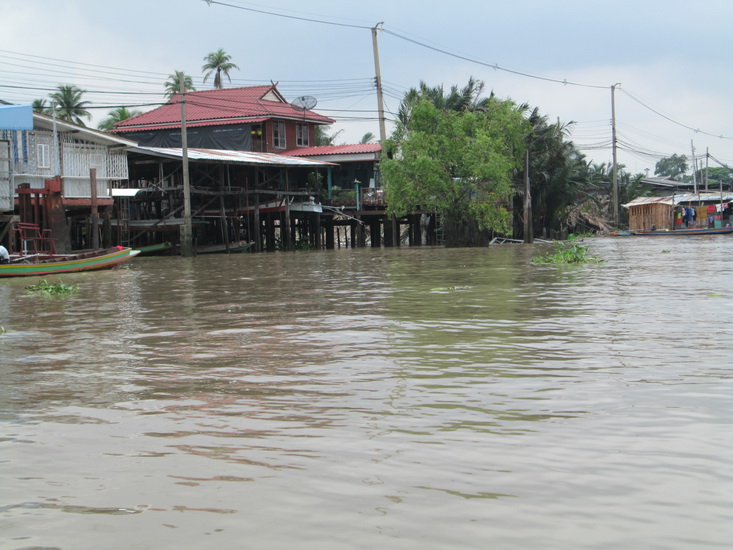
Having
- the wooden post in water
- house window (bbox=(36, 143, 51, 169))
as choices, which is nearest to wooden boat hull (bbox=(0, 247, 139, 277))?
the wooden post in water

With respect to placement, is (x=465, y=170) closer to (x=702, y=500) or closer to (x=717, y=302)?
(x=717, y=302)

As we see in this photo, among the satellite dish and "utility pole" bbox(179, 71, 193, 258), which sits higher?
the satellite dish

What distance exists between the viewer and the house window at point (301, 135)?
155 ft

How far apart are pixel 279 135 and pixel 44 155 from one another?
21146 mm

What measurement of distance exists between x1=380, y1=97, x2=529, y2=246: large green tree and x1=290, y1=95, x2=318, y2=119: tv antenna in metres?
7.88

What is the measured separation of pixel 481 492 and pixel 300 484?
82 cm

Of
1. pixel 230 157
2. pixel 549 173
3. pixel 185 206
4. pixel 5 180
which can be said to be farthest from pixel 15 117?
pixel 549 173

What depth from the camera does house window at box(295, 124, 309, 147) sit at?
1864 inches

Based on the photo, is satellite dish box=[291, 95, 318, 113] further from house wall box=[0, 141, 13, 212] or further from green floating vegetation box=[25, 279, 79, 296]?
green floating vegetation box=[25, 279, 79, 296]

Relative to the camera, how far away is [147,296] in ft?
48.3

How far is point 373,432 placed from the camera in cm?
466

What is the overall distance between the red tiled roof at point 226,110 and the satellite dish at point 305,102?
1.24 ft

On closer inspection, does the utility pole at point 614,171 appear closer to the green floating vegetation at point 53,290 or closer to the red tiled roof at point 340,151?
the red tiled roof at point 340,151

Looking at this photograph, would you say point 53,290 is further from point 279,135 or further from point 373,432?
point 279,135
